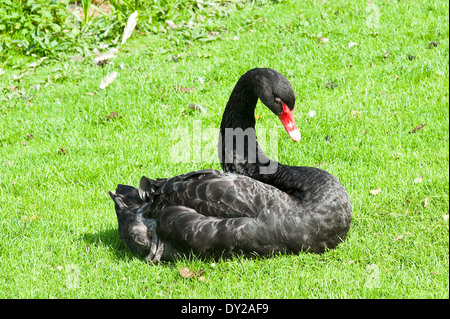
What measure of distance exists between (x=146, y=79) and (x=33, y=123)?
4.88 ft

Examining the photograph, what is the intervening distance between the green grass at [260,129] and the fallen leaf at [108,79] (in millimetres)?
78

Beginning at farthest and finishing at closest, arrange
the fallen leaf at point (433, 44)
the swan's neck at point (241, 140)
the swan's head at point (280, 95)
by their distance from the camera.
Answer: the fallen leaf at point (433, 44)
the swan's neck at point (241, 140)
the swan's head at point (280, 95)

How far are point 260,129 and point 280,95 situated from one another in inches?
80.9

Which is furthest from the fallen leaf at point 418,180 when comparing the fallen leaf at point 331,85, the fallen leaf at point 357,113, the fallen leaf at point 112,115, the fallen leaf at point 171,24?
the fallen leaf at point 171,24

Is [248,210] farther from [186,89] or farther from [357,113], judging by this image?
[186,89]

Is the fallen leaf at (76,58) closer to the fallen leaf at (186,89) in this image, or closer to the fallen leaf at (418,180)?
the fallen leaf at (186,89)

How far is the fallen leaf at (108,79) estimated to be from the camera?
7.56 meters

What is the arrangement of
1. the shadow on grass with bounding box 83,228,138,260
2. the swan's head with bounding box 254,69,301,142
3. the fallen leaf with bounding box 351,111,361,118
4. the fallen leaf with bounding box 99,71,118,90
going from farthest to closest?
the fallen leaf with bounding box 99,71,118,90, the fallen leaf with bounding box 351,111,361,118, the shadow on grass with bounding box 83,228,138,260, the swan's head with bounding box 254,69,301,142

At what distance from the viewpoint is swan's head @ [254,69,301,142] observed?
14.0 feet

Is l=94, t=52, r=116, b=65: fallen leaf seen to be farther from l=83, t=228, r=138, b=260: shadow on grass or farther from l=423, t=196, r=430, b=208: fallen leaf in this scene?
l=423, t=196, r=430, b=208: fallen leaf

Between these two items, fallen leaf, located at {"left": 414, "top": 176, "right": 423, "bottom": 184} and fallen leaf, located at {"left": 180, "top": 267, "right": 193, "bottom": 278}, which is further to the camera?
fallen leaf, located at {"left": 414, "top": 176, "right": 423, "bottom": 184}

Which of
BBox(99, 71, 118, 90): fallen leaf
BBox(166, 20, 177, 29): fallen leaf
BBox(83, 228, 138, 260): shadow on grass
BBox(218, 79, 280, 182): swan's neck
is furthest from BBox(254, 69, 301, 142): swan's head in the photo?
BBox(166, 20, 177, 29): fallen leaf

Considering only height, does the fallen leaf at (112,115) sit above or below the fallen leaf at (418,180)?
below

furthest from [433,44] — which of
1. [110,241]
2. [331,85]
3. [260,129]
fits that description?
[110,241]
